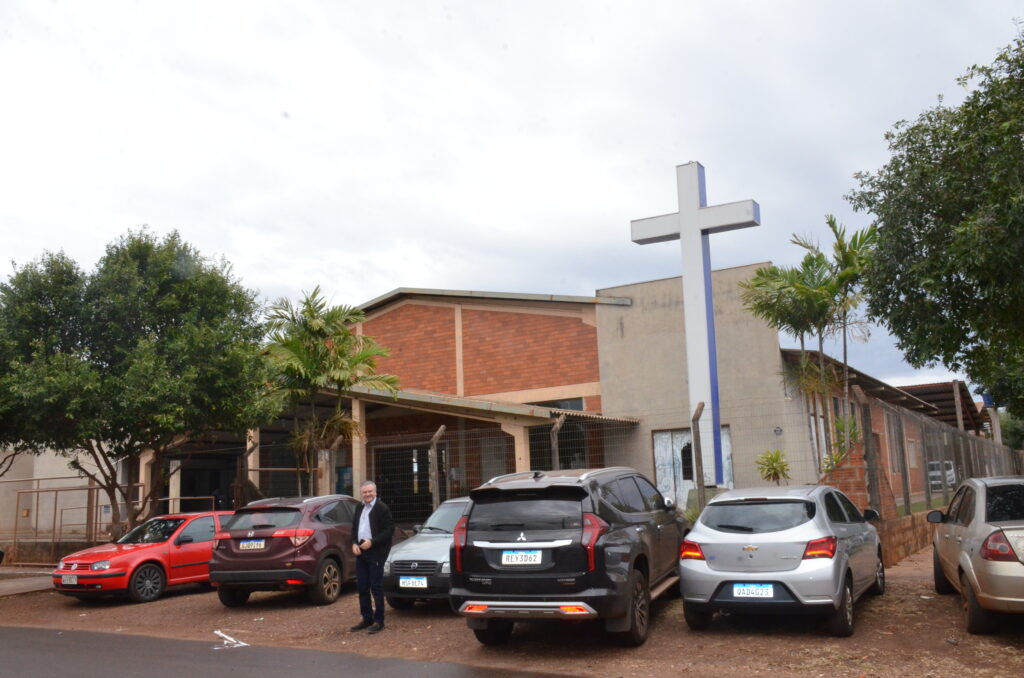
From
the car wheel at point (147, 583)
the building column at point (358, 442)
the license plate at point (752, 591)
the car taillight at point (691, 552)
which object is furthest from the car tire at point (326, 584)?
the building column at point (358, 442)

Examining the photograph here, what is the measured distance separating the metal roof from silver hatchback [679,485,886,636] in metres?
12.5

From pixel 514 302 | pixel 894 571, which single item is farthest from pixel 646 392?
pixel 894 571

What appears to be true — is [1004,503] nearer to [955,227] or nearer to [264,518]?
[955,227]

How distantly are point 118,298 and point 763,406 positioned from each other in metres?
13.2

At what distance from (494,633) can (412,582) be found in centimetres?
227

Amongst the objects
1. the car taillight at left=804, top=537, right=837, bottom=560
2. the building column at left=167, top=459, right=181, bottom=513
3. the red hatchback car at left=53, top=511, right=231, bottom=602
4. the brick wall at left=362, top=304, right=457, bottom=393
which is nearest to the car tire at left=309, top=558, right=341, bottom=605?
the red hatchback car at left=53, top=511, right=231, bottom=602

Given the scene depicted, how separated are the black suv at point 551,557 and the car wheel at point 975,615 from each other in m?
3.00

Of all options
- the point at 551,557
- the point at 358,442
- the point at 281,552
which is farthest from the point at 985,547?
the point at 358,442

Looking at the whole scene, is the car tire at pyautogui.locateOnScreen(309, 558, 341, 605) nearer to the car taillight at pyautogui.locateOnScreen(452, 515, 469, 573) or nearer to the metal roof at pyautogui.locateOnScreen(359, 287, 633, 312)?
the car taillight at pyautogui.locateOnScreen(452, 515, 469, 573)

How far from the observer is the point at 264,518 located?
486 inches

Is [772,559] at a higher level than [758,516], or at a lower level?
lower

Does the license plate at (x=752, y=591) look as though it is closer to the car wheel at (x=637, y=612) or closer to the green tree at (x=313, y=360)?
the car wheel at (x=637, y=612)

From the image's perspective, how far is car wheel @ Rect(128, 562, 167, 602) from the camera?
13.4m

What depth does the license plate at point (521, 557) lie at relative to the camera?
8078 millimetres
